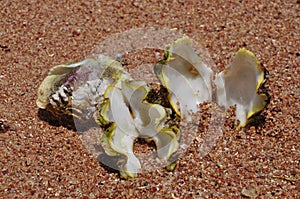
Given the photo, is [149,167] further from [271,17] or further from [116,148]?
[271,17]

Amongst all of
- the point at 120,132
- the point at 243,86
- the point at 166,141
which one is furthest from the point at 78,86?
the point at 243,86

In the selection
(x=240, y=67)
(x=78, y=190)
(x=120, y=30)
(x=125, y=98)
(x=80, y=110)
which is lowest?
(x=78, y=190)

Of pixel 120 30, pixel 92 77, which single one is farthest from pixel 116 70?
pixel 120 30

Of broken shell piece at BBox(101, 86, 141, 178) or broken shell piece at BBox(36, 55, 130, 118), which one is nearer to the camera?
broken shell piece at BBox(101, 86, 141, 178)

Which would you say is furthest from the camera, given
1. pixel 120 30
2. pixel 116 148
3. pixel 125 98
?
pixel 120 30

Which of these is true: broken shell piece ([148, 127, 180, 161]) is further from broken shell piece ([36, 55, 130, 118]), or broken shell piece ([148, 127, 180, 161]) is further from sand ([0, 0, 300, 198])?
broken shell piece ([36, 55, 130, 118])

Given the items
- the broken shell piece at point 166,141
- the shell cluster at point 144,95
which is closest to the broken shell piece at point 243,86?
the shell cluster at point 144,95

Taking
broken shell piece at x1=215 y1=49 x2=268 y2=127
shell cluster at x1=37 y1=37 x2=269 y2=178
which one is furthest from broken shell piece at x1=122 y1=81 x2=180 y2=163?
broken shell piece at x1=215 y1=49 x2=268 y2=127
